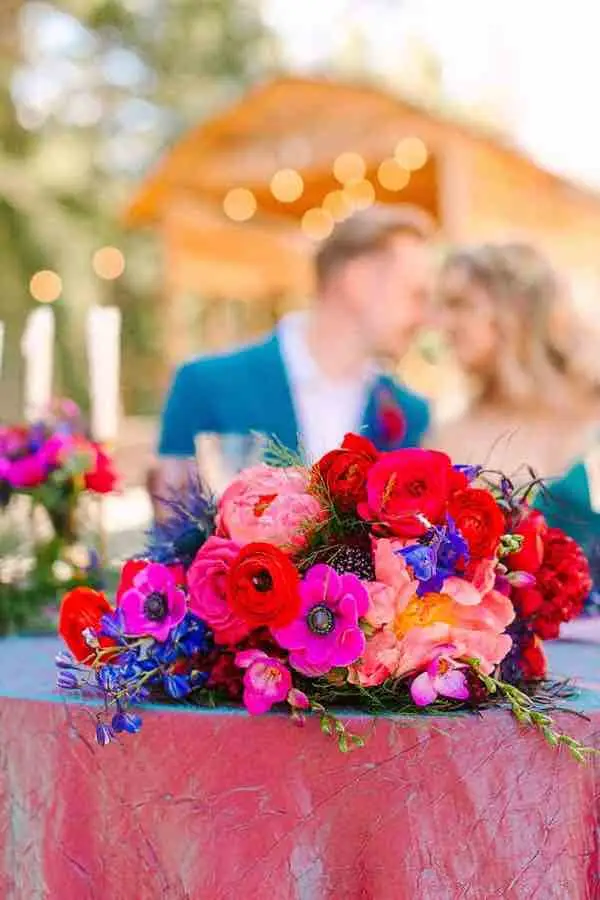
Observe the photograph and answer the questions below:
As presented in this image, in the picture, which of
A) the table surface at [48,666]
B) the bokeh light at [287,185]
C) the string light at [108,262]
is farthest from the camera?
the string light at [108,262]

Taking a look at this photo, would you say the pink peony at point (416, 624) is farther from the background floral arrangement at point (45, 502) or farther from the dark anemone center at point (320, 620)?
the background floral arrangement at point (45, 502)

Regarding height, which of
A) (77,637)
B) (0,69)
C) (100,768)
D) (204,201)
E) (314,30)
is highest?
(314,30)

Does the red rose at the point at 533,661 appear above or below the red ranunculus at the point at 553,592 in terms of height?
below

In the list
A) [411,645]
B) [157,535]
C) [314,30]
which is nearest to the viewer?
[411,645]

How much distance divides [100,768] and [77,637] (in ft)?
0.50

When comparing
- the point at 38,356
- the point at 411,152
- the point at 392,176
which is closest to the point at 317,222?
the point at 392,176

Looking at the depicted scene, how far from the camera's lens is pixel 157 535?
172 cm

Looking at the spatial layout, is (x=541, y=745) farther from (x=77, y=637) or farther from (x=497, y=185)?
(x=497, y=185)

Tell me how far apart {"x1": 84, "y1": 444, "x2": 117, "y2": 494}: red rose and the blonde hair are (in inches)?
39.3

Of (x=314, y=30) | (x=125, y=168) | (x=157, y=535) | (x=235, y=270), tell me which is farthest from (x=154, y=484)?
(x=314, y=30)

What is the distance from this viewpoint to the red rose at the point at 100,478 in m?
2.46

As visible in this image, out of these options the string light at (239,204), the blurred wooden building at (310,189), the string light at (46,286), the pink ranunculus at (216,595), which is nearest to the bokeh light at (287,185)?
the blurred wooden building at (310,189)

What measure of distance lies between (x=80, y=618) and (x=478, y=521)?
1.52ft

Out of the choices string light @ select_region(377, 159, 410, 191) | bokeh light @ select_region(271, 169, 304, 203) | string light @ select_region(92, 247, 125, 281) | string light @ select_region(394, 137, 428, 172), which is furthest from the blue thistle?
string light @ select_region(92, 247, 125, 281)
